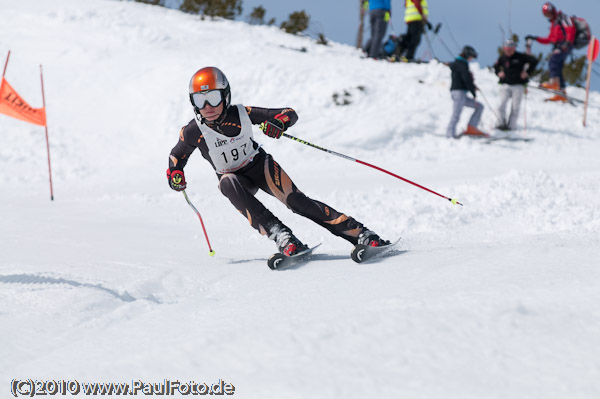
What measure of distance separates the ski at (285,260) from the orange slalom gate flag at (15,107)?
5.57m

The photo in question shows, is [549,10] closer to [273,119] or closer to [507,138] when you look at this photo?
[507,138]

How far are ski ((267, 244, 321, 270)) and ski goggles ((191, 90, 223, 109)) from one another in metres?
1.20

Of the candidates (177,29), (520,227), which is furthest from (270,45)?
(520,227)

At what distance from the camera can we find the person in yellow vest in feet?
43.9

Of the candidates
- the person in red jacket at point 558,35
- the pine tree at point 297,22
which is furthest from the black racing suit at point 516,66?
the pine tree at point 297,22

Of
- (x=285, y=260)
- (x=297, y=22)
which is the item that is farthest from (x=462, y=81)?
(x=297, y=22)

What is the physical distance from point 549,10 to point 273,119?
10.3 m

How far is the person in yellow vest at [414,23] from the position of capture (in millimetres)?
13391

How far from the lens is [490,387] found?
1570mm

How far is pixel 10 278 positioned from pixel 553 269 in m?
3.05

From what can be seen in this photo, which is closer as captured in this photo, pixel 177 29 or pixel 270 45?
pixel 270 45

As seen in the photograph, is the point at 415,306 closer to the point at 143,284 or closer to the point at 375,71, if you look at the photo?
the point at 143,284

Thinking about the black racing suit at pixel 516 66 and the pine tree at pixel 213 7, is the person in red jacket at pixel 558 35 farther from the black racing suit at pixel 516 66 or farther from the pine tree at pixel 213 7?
the pine tree at pixel 213 7

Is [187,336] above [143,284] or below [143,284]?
above
